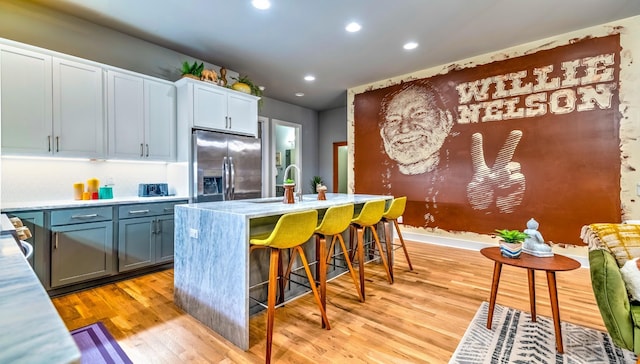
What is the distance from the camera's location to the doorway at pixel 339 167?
759 cm

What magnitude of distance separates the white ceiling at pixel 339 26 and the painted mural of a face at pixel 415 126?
0.55 m

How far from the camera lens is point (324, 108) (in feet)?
25.0

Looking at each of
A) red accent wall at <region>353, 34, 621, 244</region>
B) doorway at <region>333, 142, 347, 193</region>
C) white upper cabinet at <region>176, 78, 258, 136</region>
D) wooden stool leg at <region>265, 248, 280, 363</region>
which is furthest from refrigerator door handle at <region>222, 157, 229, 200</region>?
doorway at <region>333, 142, 347, 193</region>

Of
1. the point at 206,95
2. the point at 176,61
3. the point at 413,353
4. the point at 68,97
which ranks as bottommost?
the point at 413,353

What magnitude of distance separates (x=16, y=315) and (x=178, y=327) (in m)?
1.95

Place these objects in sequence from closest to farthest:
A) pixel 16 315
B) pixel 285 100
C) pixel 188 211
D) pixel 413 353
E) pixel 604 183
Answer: pixel 16 315, pixel 413 353, pixel 188 211, pixel 604 183, pixel 285 100

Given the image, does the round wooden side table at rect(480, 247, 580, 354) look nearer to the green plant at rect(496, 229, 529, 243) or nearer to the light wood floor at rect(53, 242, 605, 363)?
the green plant at rect(496, 229, 529, 243)

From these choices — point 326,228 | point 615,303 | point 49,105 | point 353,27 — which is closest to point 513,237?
point 615,303

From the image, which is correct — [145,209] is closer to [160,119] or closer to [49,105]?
[160,119]

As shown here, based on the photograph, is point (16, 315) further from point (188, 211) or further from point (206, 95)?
point (206, 95)

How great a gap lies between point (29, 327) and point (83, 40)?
13.3 ft

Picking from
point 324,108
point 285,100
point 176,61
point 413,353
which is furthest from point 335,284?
point 324,108

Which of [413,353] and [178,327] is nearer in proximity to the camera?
[413,353]

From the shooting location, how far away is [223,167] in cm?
402
